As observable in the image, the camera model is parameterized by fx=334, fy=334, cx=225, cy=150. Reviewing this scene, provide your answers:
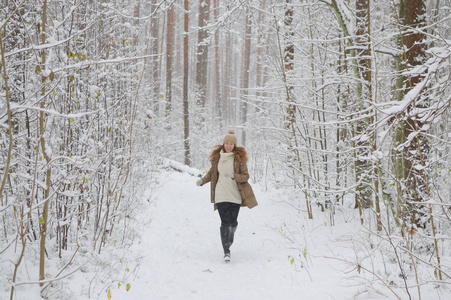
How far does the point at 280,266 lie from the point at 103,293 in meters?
2.24

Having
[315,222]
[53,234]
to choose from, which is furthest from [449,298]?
[53,234]

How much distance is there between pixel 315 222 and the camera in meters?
6.29

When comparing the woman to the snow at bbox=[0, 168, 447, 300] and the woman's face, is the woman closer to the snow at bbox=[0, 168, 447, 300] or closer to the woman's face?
the woman's face

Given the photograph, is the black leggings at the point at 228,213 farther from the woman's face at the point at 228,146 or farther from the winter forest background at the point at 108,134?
the winter forest background at the point at 108,134

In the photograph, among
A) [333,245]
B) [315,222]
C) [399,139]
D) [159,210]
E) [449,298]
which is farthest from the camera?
[159,210]

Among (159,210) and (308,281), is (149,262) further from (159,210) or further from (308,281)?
(159,210)

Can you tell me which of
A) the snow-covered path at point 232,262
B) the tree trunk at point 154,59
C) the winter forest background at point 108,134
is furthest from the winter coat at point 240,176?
the tree trunk at point 154,59

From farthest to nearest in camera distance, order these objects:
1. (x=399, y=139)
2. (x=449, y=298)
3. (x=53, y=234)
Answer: (x=399, y=139), (x=53, y=234), (x=449, y=298)

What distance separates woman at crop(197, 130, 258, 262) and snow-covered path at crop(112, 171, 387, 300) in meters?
0.52

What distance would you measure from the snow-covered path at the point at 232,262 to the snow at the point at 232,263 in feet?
0.04

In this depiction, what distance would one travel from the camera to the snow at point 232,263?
128 inches

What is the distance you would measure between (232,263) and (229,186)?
112cm

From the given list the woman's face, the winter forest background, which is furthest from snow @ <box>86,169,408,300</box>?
the woman's face

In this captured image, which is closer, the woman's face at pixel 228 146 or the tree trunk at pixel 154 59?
the tree trunk at pixel 154 59
